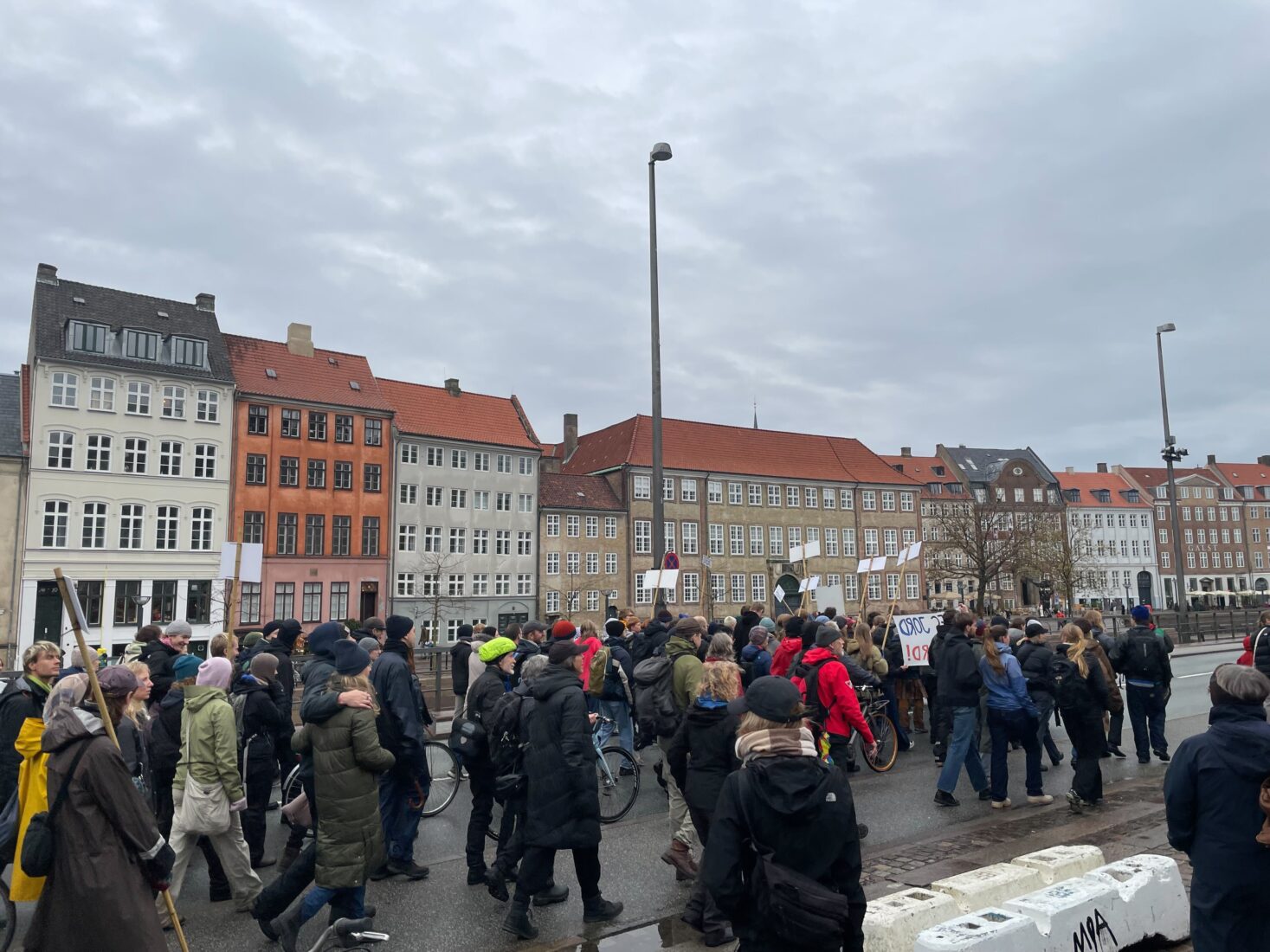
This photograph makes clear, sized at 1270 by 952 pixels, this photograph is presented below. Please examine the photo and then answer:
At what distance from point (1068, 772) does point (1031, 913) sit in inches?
289

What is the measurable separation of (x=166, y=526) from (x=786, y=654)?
127 feet

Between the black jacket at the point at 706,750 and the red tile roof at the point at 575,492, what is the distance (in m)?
48.2

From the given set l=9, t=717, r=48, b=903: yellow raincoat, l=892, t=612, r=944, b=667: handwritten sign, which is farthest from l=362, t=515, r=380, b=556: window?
l=9, t=717, r=48, b=903: yellow raincoat

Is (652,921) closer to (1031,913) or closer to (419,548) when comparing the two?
(1031,913)

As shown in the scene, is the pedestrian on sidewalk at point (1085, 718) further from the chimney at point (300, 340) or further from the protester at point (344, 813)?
the chimney at point (300, 340)

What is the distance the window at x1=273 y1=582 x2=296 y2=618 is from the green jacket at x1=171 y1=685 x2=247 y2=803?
3906 cm

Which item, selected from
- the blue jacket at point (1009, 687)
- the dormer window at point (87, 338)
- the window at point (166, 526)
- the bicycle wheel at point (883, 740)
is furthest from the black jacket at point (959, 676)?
the dormer window at point (87, 338)

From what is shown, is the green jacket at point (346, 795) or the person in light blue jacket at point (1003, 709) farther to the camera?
the person in light blue jacket at point (1003, 709)

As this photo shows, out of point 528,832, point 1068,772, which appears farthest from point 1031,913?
point 1068,772

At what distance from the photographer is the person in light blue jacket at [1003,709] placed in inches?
Answer: 364

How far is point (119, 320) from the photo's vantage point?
41656 mm

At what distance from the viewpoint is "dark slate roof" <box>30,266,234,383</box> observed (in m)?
39.3

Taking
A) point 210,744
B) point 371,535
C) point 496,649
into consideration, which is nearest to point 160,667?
point 210,744

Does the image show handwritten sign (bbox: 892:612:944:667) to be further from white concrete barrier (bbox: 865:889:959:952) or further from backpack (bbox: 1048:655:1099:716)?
white concrete barrier (bbox: 865:889:959:952)
